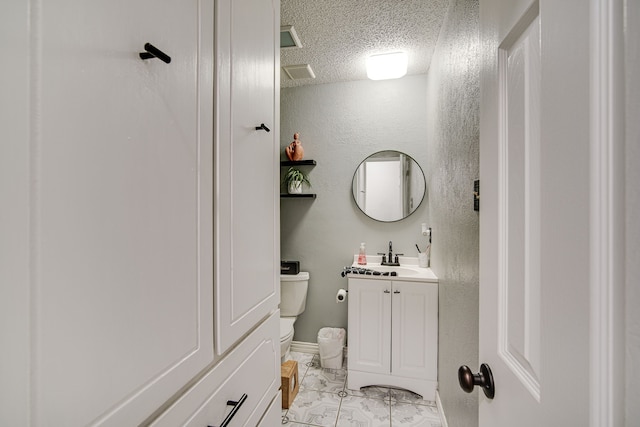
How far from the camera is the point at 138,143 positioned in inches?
19.1

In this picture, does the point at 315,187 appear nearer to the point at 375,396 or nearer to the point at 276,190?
the point at 276,190

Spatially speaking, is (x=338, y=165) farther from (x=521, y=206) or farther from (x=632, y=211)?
(x=632, y=211)

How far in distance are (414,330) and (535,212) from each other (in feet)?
5.83

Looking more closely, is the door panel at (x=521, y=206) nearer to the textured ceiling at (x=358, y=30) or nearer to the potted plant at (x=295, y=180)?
the textured ceiling at (x=358, y=30)

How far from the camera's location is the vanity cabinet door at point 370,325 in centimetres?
209

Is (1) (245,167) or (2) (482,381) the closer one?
(2) (482,381)

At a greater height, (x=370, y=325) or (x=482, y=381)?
(x=482, y=381)

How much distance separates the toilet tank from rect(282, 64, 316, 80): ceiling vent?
1.85m

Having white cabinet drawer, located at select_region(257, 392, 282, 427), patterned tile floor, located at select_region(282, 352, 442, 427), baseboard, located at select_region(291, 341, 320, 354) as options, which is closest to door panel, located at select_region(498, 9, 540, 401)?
white cabinet drawer, located at select_region(257, 392, 282, 427)

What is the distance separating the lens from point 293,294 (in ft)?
8.56

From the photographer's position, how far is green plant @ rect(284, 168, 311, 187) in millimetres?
2711

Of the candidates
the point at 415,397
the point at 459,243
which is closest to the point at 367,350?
the point at 415,397

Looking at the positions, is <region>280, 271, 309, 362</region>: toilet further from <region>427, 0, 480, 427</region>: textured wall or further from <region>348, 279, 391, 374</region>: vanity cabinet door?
<region>427, 0, 480, 427</region>: textured wall

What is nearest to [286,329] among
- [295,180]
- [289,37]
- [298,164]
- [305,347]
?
[305,347]
